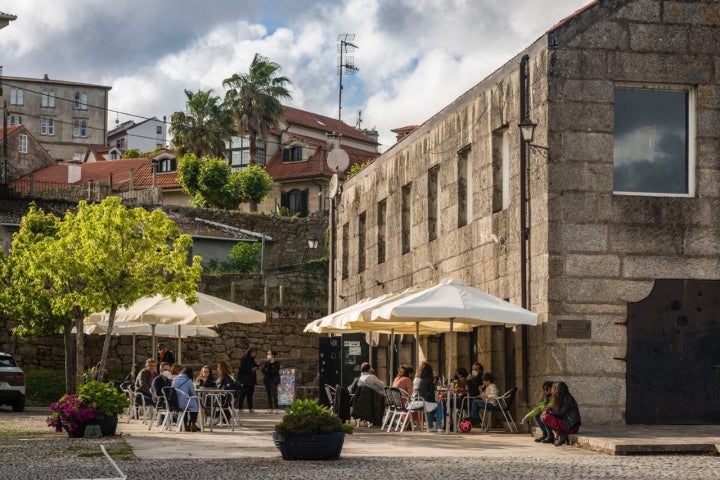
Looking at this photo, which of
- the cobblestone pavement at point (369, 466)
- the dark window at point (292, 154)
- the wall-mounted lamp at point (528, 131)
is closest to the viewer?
the cobblestone pavement at point (369, 466)

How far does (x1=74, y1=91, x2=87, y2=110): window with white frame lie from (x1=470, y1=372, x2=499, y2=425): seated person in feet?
336

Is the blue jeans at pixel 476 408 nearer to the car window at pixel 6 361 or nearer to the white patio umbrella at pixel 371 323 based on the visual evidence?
the white patio umbrella at pixel 371 323

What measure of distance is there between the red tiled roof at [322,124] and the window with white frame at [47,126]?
31261mm

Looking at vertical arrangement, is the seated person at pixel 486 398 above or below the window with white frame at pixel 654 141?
below

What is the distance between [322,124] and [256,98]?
1390cm

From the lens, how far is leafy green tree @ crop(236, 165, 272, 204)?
2972 inches

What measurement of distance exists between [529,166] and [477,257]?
10.7 feet

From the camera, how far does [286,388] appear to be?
34406 mm

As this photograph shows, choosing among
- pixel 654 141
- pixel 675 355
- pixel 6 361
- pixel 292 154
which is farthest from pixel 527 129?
pixel 292 154

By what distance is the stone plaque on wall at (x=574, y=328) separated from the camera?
813 inches

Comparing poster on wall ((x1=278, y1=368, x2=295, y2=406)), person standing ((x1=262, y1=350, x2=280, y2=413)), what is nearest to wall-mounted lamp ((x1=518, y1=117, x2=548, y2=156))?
poster on wall ((x1=278, y1=368, x2=295, y2=406))

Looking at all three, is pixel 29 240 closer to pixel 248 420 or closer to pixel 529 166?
pixel 248 420

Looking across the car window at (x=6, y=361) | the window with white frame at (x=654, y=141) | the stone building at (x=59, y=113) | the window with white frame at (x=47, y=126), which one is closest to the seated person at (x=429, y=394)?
the window with white frame at (x=654, y=141)

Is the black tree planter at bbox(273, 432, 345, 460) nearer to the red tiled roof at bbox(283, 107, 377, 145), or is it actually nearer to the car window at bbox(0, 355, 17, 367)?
the car window at bbox(0, 355, 17, 367)
